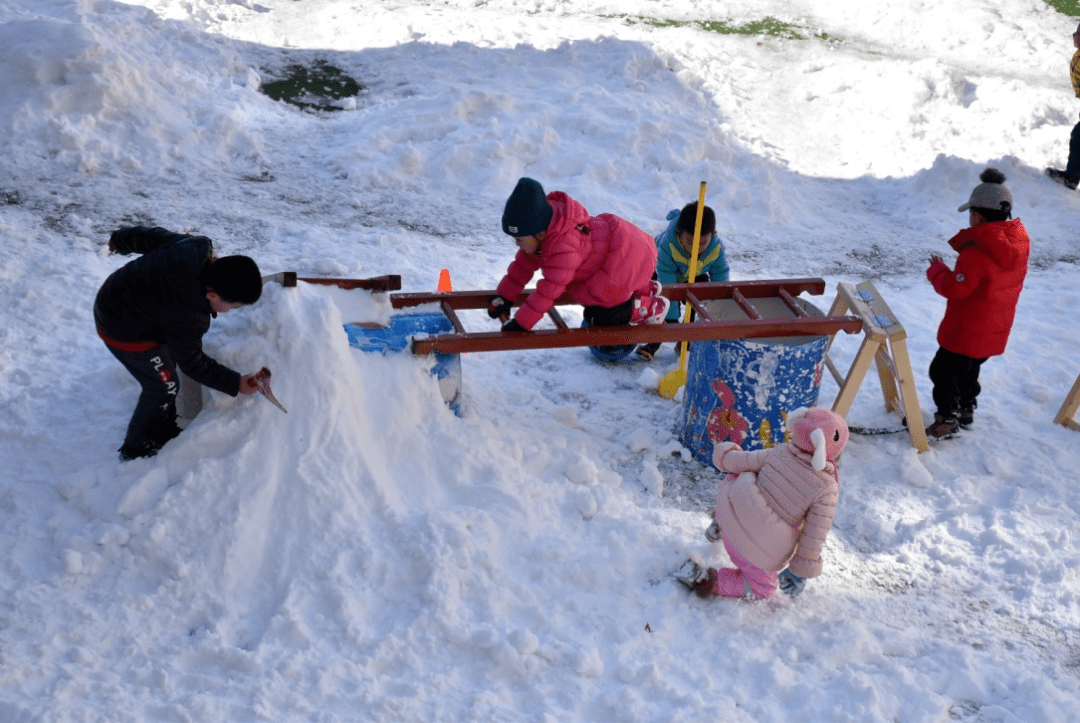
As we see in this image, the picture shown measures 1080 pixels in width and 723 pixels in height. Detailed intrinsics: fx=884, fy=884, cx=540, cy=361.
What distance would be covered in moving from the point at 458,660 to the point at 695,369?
1.97 metres

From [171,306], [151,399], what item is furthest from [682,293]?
[151,399]

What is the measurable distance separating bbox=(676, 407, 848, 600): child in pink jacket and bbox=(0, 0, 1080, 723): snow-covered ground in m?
0.12

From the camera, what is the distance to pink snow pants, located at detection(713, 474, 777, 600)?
11.0ft

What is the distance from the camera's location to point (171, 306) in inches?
133

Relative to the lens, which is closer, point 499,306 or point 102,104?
point 499,306

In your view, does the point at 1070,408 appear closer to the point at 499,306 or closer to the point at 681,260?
the point at 681,260

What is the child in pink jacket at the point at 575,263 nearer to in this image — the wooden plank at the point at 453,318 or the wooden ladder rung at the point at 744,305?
the wooden plank at the point at 453,318

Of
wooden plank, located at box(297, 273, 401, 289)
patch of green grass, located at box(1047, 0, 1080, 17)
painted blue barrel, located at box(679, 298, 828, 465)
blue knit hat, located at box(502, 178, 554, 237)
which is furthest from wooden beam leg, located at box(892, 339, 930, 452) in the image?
patch of green grass, located at box(1047, 0, 1080, 17)

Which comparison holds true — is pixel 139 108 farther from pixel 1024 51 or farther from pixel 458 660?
pixel 1024 51

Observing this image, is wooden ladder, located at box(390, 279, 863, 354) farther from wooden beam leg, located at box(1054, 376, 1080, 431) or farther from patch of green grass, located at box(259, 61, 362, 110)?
patch of green grass, located at box(259, 61, 362, 110)

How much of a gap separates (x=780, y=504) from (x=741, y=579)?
0.38m

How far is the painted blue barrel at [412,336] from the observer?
13.0 feet

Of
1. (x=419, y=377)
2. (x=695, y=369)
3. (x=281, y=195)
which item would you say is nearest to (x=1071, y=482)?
(x=695, y=369)

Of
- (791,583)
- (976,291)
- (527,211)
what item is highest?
(527,211)
